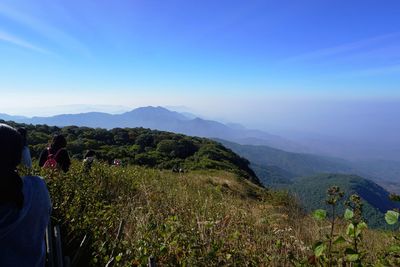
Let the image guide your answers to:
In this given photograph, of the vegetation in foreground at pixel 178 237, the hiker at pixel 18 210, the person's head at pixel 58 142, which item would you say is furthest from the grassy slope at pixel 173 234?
the person's head at pixel 58 142

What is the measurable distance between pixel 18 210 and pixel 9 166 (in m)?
0.32

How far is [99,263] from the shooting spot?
396 cm

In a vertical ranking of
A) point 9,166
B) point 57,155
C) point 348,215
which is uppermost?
point 9,166

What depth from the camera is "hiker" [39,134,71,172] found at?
829cm

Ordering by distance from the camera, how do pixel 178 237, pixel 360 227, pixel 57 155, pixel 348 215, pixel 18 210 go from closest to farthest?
pixel 348 215, pixel 360 227, pixel 18 210, pixel 178 237, pixel 57 155

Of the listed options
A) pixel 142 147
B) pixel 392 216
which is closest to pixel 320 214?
pixel 392 216

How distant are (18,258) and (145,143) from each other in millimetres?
36376

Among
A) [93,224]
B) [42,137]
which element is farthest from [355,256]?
[42,137]

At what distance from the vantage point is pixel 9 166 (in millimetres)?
2518

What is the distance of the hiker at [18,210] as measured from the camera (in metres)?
2.50

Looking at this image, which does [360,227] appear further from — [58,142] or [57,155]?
[58,142]

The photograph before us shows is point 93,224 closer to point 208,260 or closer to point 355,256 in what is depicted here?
point 208,260

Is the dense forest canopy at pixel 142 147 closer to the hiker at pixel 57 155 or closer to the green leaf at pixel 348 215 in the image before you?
the hiker at pixel 57 155

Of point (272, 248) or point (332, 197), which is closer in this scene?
point (332, 197)
